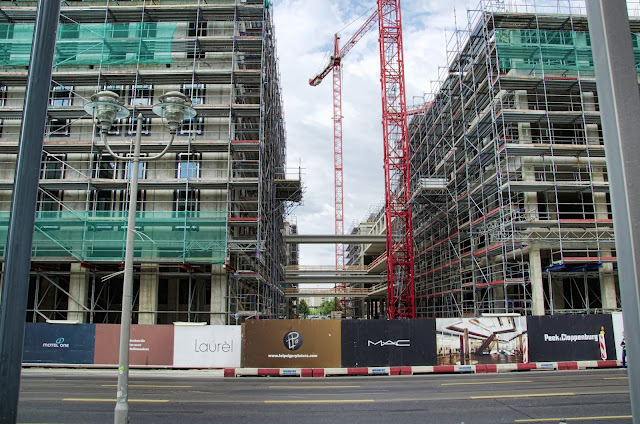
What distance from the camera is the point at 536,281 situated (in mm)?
28156

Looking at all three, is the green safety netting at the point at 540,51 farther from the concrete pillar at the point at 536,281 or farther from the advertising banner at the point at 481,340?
the advertising banner at the point at 481,340

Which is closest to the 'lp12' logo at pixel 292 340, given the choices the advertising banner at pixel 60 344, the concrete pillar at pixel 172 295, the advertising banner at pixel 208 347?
the advertising banner at pixel 208 347

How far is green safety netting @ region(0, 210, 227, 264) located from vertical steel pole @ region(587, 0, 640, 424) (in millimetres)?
26162

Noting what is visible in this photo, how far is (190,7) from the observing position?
32.1 m

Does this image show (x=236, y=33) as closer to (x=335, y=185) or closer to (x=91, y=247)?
(x=91, y=247)

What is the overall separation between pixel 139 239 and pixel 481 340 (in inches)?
767

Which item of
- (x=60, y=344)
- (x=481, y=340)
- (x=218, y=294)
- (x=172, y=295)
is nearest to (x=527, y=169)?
(x=481, y=340)

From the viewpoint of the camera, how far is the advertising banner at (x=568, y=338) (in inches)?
865

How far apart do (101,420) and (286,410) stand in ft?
14.3

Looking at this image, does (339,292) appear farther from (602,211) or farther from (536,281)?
(602,211)

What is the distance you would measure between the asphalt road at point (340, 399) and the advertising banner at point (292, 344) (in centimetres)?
163

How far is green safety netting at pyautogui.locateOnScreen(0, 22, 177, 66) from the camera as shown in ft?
100

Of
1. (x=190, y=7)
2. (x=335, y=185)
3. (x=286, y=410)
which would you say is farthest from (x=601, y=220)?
(x=335, y=185)

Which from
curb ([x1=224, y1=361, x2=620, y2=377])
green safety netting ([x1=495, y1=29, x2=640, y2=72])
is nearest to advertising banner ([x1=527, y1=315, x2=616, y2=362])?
curb ([x1=224, y1=361, x2=620, y2=377])
